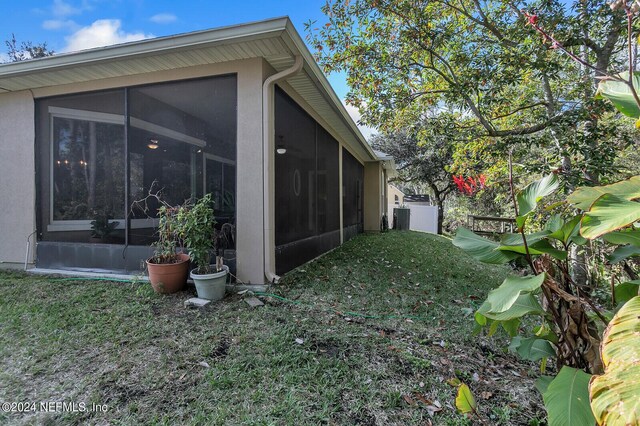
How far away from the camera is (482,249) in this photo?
1455mm

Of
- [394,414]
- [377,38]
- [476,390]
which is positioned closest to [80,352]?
[394,414]

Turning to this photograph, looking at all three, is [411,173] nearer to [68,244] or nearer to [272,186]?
[272,186]

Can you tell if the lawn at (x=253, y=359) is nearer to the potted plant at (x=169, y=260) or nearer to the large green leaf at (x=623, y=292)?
the potted plant at (x=169, y=260)

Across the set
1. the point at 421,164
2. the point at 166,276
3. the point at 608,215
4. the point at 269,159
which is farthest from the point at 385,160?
the point at 608,215

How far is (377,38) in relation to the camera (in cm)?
583

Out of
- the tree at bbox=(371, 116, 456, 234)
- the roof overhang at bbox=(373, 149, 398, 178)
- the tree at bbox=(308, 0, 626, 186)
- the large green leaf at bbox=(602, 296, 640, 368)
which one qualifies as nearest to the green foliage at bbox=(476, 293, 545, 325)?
the large green leaf at bbox=(602, 296, 640, 368)

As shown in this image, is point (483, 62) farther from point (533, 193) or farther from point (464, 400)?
point (464, 400)

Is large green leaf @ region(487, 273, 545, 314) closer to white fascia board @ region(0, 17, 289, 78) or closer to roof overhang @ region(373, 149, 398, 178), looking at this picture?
white fascia board @ region(0, 17, 289, 78)

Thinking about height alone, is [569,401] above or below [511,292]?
below

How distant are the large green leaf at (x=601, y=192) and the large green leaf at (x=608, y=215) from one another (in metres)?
0.05

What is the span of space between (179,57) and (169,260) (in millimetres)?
2446

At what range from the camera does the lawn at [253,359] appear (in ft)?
5.73

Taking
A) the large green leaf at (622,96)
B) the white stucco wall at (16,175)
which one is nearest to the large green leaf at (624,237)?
the large green leaf at (622,96)

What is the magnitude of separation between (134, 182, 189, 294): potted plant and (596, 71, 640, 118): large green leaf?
3.55 m
